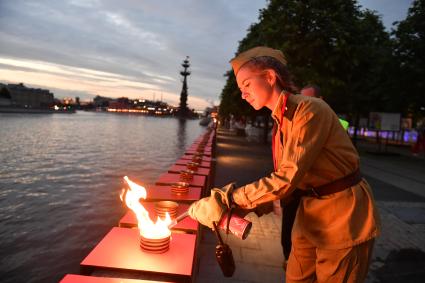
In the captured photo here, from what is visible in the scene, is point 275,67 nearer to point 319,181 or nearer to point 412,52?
point 319,181

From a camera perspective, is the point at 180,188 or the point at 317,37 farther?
the point at 317,37

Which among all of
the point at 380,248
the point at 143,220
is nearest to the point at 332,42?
the point at 380,248

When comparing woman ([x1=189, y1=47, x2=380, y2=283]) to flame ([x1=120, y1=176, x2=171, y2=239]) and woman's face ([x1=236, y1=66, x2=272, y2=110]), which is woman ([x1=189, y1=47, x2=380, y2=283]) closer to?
woman's face ([x1=236, y1=66, x2=272, y2=110])

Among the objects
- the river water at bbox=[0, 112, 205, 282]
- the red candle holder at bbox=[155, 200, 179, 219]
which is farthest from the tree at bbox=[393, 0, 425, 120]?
the red candle holder at bbox=[155, 200, 179, 219]

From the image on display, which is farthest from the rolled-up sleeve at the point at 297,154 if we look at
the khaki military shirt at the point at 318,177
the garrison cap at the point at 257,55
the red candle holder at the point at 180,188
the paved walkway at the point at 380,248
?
the paved walkway at the point at 380,248

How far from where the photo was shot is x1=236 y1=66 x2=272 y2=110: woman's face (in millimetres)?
2186

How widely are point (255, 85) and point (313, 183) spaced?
723mm

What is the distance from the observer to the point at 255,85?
221cm

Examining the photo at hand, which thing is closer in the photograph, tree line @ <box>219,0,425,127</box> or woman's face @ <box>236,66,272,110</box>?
woman's face @ <box>236,66,272,110</box>

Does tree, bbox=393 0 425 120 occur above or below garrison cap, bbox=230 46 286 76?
above

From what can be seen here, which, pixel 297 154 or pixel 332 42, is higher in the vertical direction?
pixel 332 42

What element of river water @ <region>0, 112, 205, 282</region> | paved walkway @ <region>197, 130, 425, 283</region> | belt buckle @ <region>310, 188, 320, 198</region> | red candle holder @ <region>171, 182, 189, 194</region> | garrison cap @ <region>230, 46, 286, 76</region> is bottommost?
river water @ <region>0, 112, 205, 282</region>

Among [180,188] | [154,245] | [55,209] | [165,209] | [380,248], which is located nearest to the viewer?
[154,245]

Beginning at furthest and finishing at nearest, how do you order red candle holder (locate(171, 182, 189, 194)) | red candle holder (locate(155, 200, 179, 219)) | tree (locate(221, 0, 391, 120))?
tree (locate(221, 0, 391, 120)), red candle holder (locate(171, 182, 189, 194)), red candle holder (locate(155, 200, 179, 219))
